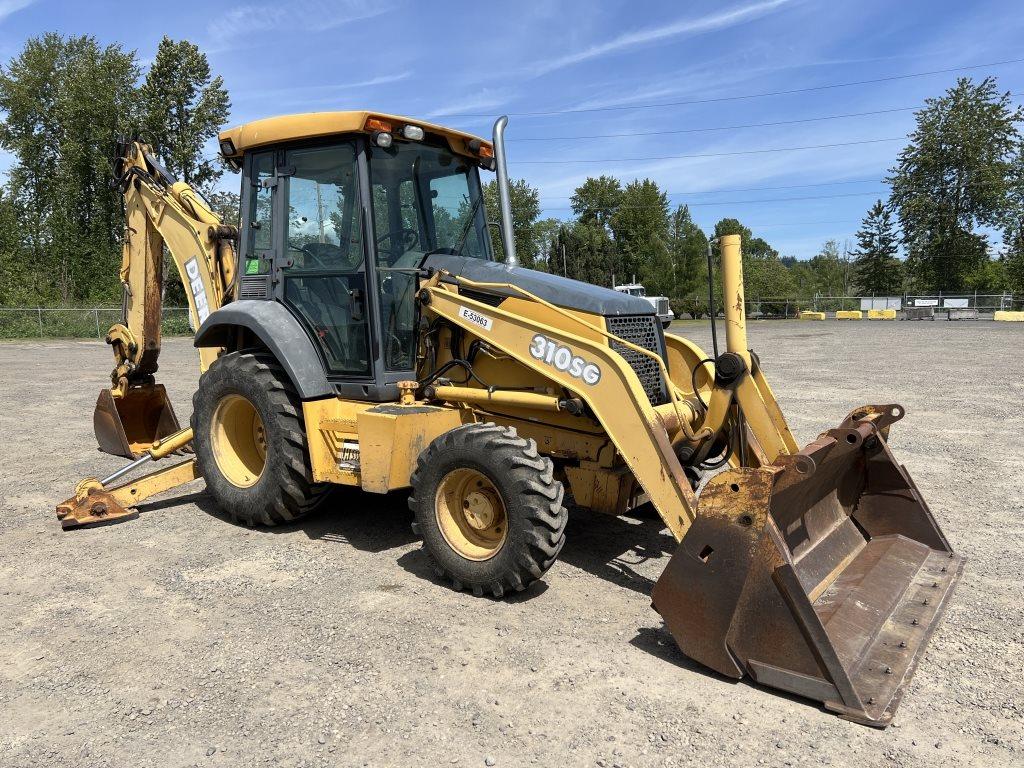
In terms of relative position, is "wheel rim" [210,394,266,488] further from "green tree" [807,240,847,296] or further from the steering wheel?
"green tree" [807,240,847,296]

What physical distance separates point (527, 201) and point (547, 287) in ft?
→ 162

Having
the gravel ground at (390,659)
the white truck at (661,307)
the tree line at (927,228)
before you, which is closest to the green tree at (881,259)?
the tree line at (927,228)

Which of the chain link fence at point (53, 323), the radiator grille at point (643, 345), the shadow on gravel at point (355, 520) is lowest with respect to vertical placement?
the shadow on gravel at point (355, 520)

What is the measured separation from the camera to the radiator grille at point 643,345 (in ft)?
15.6

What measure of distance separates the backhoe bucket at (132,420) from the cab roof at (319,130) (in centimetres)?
304

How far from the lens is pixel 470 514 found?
178 inches

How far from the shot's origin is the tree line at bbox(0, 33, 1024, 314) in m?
37.8

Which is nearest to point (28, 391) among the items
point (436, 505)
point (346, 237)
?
point (346, 237)

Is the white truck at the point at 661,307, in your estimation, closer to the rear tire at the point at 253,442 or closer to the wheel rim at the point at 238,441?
the rear tire at the point at 253,442

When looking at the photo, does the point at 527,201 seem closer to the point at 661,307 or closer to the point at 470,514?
the point at 661,307

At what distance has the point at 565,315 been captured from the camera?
4699 millimetres

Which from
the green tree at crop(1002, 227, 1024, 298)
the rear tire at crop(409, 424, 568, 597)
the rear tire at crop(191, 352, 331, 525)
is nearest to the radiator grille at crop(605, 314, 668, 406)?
the rear tire at crop(409, 424, 568, 597)

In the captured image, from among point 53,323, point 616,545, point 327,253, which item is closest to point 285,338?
point 327,253

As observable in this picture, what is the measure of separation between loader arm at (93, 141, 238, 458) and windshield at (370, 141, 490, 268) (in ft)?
6.52
